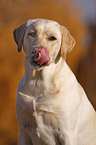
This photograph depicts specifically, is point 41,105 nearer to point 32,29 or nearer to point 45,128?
point 45,128

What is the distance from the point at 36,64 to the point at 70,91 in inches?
9.5

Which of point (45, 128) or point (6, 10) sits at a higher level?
point (6, 10)

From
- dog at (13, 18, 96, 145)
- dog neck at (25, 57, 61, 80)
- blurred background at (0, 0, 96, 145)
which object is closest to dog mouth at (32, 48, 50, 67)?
dog at (13, 18, 96, 145)

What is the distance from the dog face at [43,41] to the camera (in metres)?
1.16

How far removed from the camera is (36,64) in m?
1.19

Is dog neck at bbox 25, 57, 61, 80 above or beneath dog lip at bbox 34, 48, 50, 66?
beneath

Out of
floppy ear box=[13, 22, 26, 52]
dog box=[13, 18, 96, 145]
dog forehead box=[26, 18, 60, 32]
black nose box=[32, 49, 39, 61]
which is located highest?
dog forehead box=[26, 18, 60, 32]

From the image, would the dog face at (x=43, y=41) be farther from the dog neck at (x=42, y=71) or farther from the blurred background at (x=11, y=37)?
the blurred background at (x=11, y=37)

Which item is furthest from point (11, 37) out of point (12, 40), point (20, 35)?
point (20, 35)

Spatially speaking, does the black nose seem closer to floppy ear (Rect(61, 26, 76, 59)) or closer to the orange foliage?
floppy ear (Rect(61, 26, 76, 59))

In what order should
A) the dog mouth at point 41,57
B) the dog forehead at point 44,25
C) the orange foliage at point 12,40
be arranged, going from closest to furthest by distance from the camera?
the dog mouth at point 41,57
the dog forehead at point 44,25
the orange foliage at point 12,40

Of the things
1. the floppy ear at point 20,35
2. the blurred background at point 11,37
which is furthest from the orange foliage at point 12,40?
the floppy ear at point 20,35

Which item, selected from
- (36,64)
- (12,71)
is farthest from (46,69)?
(12,71)

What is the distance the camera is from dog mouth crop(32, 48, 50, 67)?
1134mm
